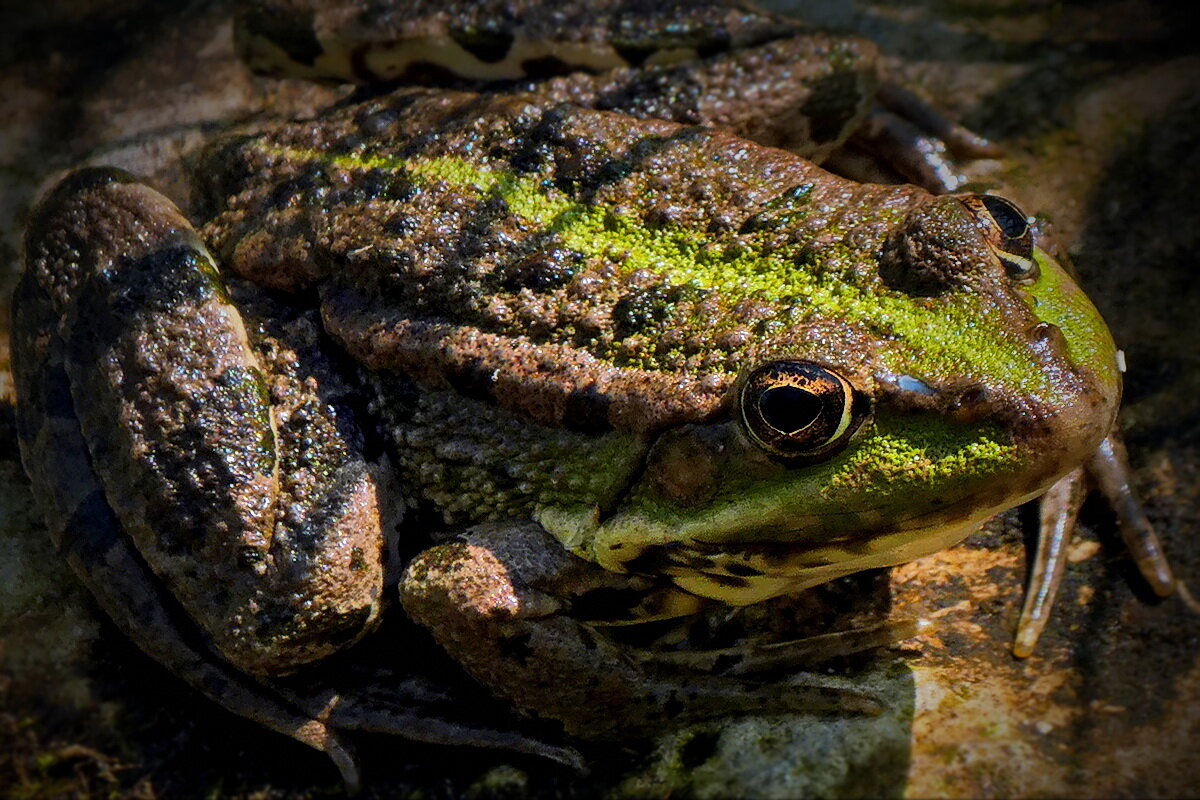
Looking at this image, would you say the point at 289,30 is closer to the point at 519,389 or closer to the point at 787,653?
the point at 519,389

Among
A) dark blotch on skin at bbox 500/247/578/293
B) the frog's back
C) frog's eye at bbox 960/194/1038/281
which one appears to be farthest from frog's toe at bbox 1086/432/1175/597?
dark blotch on skin at bbox 500/247/578/293

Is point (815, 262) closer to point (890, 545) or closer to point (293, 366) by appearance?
point (890, 545)

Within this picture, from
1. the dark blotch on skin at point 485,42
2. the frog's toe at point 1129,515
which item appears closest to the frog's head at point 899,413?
the frog's toe at point 1129,515

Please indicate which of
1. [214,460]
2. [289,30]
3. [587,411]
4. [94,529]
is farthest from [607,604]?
[289,30]

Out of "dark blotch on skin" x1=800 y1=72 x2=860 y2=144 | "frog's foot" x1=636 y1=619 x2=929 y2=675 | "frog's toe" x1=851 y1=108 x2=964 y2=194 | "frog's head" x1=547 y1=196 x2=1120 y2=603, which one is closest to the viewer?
"frog's head" x1=547 y1=196 x2=1120 y2=603

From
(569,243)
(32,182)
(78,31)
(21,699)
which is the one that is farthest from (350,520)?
(78,31)

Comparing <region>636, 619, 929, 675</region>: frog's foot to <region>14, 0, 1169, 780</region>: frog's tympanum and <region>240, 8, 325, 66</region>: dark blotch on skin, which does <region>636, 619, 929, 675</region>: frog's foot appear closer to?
<region>14, 0, 1169, 780</region>: frog's tympanum

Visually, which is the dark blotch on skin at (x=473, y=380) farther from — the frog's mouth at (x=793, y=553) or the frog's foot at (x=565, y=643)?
the frog's mouth at (x=793, y=553)
